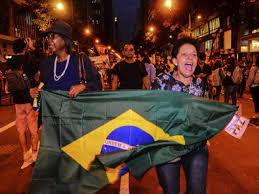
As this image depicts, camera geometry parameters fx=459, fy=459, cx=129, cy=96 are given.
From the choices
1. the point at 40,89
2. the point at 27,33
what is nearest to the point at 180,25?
the point at 27,33

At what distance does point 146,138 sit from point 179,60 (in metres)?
0.77

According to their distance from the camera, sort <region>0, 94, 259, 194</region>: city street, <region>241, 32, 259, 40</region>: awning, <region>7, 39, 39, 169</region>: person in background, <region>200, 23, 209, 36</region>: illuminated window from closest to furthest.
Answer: <region>0, 94, 259, 194</region>: city street < <region>7, 39, 39, 169</region>: person in background < <region>241, 32, 259, 40</region>: awning < <region>200, 23, 209, 36</region>: illuminated window

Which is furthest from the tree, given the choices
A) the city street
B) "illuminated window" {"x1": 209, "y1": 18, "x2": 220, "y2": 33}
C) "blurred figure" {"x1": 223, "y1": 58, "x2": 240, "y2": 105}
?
the city street

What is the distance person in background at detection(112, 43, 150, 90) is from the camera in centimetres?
740

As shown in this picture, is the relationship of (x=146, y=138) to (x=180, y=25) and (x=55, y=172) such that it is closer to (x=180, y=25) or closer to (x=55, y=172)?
(x=55, y=172)

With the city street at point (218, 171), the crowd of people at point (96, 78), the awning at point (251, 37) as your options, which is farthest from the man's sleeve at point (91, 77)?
the awning at point (251, 37)

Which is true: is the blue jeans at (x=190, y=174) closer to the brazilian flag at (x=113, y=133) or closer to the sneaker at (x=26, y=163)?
the brazilian flag at (x=113, y=133)

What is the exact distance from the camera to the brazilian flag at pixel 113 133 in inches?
147

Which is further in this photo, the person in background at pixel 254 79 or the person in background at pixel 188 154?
the person in background at pixel 254 79

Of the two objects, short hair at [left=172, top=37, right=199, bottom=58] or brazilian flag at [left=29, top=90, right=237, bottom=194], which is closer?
brazilian flag at [left=29, top=90, right=237, bottom=194]

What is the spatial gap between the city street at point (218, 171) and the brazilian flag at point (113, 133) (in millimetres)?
1837

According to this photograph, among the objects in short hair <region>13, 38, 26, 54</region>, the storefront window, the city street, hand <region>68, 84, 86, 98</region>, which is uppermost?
the storefront window

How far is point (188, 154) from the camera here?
3.84 metres

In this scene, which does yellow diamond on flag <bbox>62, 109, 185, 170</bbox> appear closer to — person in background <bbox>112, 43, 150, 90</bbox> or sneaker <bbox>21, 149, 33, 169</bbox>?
person in background <bbox>112, 43, 150, 90</bbox>
